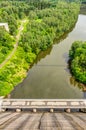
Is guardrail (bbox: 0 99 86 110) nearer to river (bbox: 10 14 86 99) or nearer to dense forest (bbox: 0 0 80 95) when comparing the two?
river (bbox: 10 14 86 99)

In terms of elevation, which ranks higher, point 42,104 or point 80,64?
point 80,64

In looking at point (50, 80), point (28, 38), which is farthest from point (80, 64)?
point (28, 38)

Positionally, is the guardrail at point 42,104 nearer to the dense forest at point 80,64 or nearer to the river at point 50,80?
the river at point 50,80

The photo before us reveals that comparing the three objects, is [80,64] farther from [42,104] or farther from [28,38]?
[28,38]

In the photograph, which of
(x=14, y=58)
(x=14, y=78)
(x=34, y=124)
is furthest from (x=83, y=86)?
(x=34, y=124)

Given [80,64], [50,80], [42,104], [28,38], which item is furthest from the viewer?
[28,38]

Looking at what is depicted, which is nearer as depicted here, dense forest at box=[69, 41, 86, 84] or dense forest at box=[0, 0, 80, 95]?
dense forest at box=[69, 41, 86, 84]

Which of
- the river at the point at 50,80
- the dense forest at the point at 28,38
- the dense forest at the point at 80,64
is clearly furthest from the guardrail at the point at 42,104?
the dense forest at the point at 80,64

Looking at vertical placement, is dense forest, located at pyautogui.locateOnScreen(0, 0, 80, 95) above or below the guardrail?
above

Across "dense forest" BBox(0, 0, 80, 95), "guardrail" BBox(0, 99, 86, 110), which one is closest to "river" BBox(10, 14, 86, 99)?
"dense forest" BBox(0, 0, 80, 95)
